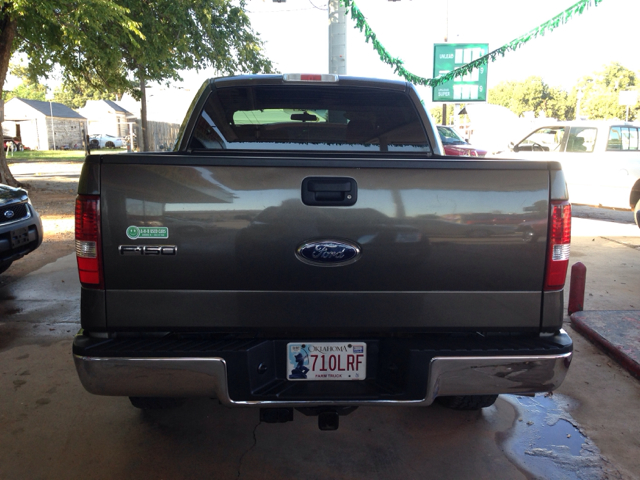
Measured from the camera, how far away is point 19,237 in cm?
598

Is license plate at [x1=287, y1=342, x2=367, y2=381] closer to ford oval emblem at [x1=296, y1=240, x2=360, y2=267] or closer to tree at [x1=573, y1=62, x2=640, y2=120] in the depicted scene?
ford oval emblem at [x1=296, y1=240, x2=360, y2=267]

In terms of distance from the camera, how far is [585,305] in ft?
19.2

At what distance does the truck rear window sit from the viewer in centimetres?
361

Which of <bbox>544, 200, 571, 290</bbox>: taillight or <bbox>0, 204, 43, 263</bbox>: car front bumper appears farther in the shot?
<bbox>0, 204, 43, 263</bbox>: car front bumper

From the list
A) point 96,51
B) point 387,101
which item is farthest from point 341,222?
point 96,51

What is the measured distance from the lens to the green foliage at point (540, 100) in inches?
2817

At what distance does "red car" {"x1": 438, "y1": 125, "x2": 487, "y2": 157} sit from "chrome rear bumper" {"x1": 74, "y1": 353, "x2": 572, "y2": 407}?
12149 millimetres

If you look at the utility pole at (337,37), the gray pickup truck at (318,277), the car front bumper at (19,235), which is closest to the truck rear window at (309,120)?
the gray pickup truck at (318,277)

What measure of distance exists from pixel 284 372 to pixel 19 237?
15.3 ft

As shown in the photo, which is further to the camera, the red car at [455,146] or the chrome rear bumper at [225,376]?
the red car at [455,146]

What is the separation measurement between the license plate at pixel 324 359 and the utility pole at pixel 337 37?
7.41m

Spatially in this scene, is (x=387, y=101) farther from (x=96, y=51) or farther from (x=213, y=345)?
(x=96, y=51)

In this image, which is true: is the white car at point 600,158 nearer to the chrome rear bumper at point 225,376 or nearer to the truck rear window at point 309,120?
the truck rear window at point 309,120

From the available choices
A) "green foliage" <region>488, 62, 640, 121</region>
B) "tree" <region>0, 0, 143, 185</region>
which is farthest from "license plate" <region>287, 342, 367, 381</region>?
"green foliage" <region>488, 62, 640, 121</region>
